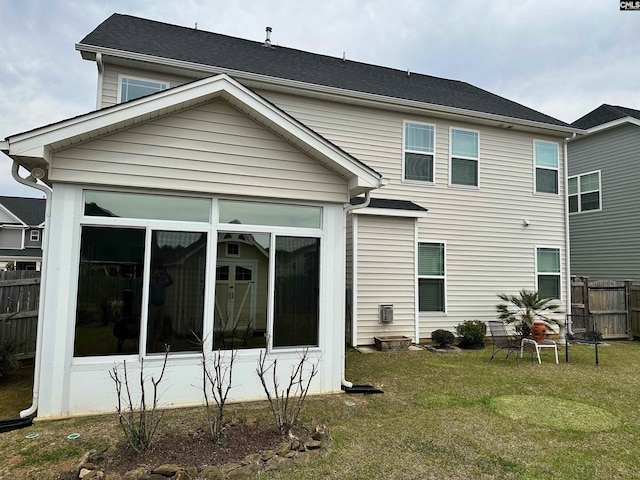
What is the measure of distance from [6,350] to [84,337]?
249cm

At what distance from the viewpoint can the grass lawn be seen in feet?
10.3

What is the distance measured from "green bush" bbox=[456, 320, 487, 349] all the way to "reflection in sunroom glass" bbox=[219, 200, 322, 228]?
514cm

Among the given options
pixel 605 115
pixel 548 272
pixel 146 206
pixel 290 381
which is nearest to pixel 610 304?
pixel 548 272

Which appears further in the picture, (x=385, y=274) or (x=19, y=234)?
(x=19, y=234)

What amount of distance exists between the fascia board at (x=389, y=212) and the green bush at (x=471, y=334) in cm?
265

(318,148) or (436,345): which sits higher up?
(318,148)

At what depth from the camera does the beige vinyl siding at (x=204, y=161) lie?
4.24 metres

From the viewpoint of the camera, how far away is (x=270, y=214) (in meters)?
4.89

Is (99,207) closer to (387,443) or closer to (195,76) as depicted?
(387,443)

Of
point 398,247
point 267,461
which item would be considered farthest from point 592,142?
point 267,461

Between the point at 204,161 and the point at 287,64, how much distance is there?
237 inches

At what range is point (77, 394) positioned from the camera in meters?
4.07

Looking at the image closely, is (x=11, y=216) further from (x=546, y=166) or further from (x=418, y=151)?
(x=546, y=166)

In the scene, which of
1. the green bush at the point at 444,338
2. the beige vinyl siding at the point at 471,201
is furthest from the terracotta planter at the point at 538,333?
the beige vinyl siding at the point at 471,201
